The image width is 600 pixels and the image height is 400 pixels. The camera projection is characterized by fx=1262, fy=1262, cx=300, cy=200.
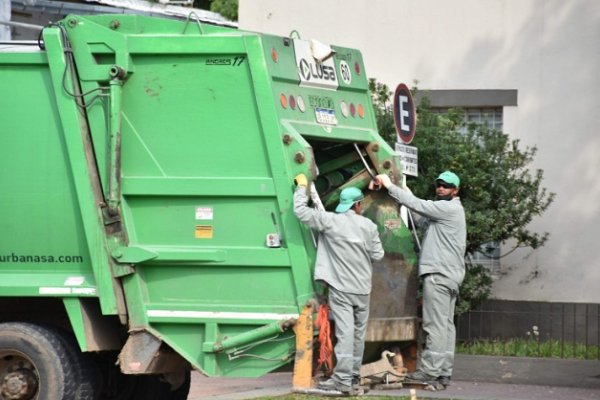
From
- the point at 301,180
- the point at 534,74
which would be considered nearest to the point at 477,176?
the point at 534,74

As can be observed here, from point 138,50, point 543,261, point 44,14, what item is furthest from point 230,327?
point 44,14

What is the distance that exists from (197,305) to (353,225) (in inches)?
43.3

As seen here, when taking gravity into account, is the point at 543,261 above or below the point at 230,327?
above

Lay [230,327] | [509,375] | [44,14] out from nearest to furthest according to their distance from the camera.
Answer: [230,327] < [509,375] < [44,14]

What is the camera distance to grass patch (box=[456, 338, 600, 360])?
41.1 ft

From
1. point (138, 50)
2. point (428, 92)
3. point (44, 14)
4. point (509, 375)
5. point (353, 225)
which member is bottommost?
point (509, 375)

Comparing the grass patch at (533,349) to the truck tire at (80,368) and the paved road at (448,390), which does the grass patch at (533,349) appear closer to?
the paved road at (448,390)

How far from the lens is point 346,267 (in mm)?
7770

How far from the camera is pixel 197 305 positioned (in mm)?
7871

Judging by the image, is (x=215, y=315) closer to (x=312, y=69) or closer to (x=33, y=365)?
(x=33, y=365)

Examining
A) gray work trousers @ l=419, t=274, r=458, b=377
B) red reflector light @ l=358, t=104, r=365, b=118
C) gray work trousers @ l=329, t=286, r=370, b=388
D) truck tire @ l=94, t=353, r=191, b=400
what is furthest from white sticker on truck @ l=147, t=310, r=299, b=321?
red reflector light @ l=358, t=104, r=365, b=118

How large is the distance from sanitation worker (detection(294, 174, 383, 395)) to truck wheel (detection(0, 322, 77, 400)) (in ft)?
Result: 5.43

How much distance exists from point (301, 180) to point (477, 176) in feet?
15.9

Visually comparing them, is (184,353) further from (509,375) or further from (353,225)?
(509,375)
